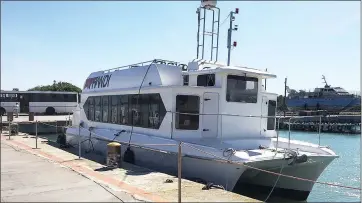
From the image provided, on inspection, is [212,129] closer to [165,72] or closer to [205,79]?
[205,79]

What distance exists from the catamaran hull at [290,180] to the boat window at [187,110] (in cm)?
220

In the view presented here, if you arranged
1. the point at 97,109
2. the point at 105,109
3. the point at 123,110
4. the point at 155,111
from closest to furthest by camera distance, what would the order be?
the point at 155,111, the point at 123,110, the point at 105,109, the point at 97,109

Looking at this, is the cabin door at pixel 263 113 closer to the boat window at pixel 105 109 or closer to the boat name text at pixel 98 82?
the boat window at pixel 105 109

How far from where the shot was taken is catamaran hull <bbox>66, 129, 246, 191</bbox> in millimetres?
9016

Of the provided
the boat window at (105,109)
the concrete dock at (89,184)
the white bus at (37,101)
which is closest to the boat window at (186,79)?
the concrete dock at (89,184)

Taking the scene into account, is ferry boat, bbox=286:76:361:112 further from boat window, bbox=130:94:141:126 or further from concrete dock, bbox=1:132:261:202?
concrete dock, bbox=1:132:261:202

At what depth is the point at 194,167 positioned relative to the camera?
9898 mm

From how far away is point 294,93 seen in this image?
73812mm

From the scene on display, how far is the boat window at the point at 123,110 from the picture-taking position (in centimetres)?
1348

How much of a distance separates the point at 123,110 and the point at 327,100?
5376 centimetres

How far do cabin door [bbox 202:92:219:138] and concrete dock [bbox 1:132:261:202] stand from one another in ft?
7.78

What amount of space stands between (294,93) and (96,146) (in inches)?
2559

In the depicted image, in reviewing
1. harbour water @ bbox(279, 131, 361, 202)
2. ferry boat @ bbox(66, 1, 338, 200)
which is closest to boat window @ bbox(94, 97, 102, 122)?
ferry boat @ bbox(66, 1, 338, 200)

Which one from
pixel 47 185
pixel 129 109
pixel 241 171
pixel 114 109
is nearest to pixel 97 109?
pixel 114 109
